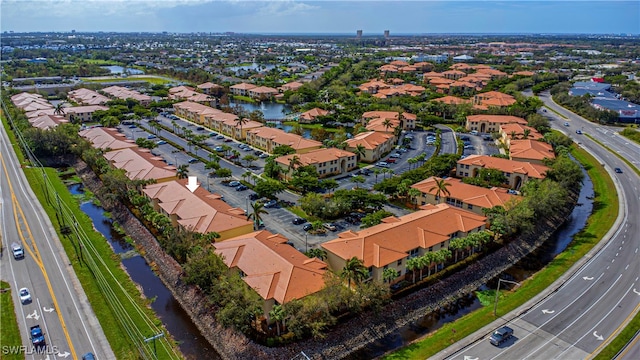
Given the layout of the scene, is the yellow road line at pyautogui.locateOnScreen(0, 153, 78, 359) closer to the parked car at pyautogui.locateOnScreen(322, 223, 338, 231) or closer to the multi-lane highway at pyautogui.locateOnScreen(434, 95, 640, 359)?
the parked car at pyautogui.locateOnScreen(322, 223, 338, 231)

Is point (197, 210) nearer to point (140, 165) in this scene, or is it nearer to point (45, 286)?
point (45, 286)

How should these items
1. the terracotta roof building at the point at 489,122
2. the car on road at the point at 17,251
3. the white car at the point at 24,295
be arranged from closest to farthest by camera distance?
the white car at the point at 24,295, the car on road at the point at 17,251, the terracotta roof building at the point at 489,122

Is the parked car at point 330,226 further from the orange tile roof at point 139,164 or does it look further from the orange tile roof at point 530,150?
the orange tile roof at point 530,150

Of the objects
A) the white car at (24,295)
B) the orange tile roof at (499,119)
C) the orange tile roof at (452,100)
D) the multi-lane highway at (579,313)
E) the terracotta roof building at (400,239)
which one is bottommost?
the multi-lane highway at (579,313)

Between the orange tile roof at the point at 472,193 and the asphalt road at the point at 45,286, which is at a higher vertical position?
the orange tile roof at the point at 472,193

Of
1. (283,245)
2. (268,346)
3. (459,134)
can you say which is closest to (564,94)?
(459,134)

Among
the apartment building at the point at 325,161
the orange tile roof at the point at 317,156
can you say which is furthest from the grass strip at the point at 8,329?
the orange tile roof at the point at 317,156

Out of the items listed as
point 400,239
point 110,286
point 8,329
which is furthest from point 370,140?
point 8,329

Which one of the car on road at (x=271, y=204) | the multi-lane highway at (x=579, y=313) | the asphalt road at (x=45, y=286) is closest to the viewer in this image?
the multi-lane highway at (x=579, y=313)
